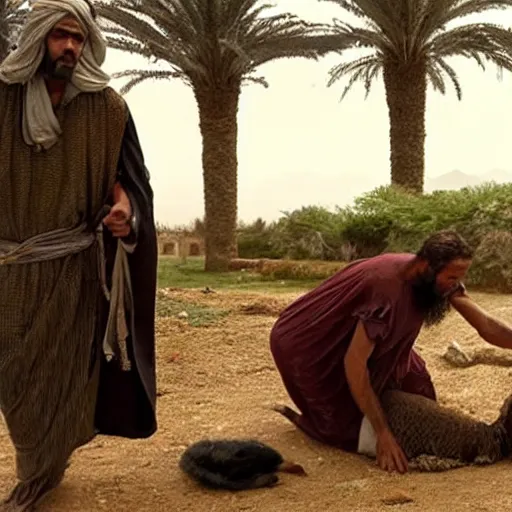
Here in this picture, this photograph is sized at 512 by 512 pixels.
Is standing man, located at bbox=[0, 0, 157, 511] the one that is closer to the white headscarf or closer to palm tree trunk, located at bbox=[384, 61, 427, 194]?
the white headscarf

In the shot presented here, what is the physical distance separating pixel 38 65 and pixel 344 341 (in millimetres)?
1827

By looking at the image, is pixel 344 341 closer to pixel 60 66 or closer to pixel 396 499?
pixel 396 499

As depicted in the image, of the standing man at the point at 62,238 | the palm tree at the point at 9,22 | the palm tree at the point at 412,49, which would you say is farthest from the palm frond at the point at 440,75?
the standing man at the point at 62,238

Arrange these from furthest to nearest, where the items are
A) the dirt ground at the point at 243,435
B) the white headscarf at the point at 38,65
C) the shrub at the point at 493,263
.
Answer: the shrub at the point at 493,263, the dirt ground at the point at 243,435, the white headscarf at the point at 38,65

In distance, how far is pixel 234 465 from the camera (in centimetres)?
377

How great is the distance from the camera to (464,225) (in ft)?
34.7

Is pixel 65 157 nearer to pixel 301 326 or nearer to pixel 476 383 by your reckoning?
pixel 301 326

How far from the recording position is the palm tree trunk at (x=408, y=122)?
553 inches

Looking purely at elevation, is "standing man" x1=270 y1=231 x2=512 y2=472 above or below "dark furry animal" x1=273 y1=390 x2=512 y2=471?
above

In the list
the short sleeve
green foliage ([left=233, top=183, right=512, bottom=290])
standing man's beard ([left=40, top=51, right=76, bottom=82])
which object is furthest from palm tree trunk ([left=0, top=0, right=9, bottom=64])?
the short sleeve

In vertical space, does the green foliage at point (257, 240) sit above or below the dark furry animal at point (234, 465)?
above

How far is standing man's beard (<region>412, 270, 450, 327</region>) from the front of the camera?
3.95 meters

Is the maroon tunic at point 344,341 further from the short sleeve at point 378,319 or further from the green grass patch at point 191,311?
the green grass patch at point 191,311

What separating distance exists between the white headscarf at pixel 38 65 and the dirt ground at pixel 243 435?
1.45 m
